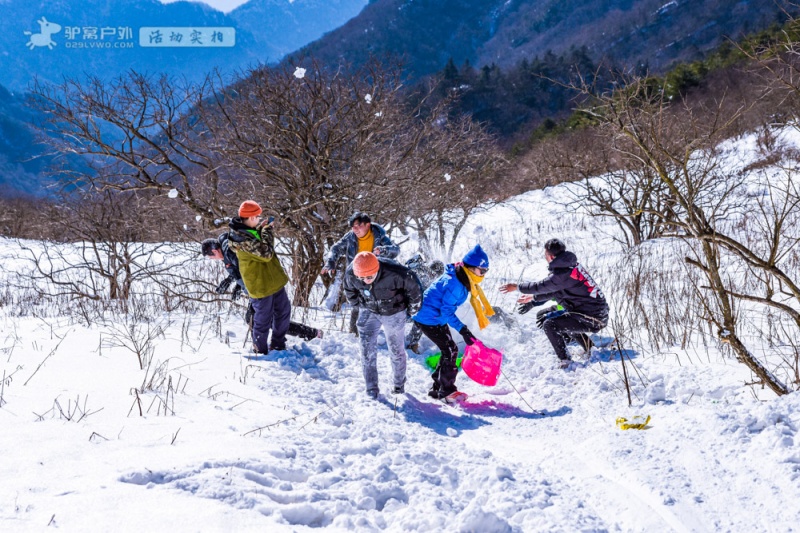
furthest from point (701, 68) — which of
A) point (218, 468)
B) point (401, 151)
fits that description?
point (218, 468)

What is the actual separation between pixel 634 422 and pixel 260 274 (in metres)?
3.47

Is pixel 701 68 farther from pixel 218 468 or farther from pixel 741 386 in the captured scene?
pixel 218 468

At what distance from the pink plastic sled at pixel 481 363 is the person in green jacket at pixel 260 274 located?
1901mm

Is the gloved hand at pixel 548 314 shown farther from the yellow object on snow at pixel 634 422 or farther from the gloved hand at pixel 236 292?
the gloved hand at pixel 236 292

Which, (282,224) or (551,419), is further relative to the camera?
(282,224)

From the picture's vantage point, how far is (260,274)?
4.97 metres

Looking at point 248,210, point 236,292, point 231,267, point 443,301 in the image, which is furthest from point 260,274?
point 443,301

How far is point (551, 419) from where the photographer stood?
3.95 m

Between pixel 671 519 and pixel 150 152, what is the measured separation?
330 inches

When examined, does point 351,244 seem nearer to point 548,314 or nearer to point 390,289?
point 390,289

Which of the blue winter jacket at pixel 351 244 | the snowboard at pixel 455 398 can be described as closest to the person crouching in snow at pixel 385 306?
the snowboard at pixel 455 398

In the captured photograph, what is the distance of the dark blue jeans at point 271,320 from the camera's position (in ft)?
16.4

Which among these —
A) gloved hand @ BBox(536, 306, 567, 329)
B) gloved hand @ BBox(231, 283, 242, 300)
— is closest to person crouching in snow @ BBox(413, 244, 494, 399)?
gloved hand @ BBox(536, 306, 567, 329)

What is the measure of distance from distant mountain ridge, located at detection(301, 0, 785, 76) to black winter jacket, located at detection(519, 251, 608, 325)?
72.7 m
